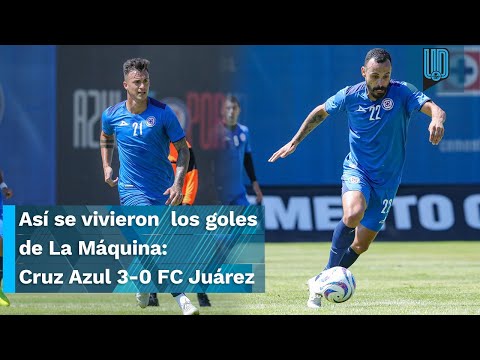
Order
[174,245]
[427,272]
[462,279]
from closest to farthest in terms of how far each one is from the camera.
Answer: [174,245] → [462,279] → [427,272]

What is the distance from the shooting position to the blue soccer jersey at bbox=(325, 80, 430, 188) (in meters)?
9.39

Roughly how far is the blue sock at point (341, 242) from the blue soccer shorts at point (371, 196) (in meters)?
0.23

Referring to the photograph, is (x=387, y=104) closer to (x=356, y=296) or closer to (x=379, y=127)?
(x=379, y=127)

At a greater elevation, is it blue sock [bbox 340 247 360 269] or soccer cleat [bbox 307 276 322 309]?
blue sock [bbox 340 247 360 269]

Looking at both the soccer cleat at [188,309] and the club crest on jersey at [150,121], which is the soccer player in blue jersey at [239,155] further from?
the soccer cleat at [188,309]

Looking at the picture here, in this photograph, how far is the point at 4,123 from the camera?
1905cm

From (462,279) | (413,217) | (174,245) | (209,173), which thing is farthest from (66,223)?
(413,217)

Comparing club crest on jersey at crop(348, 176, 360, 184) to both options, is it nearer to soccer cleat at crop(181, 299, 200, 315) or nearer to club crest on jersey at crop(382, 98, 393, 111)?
club crest on jersey at crop(382, 98, 393, 111)

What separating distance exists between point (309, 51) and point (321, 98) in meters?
0.88

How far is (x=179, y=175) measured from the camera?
903 centimetres

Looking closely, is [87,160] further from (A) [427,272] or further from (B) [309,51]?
(A) [427,272]

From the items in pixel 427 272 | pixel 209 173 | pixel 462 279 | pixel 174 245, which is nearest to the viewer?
pixel 174 245

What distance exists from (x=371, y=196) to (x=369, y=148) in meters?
0.45

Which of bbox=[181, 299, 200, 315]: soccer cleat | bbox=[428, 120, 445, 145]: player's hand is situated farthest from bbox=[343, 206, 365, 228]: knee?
bbox=[181, 299, 200, 315]: soccer cleat
